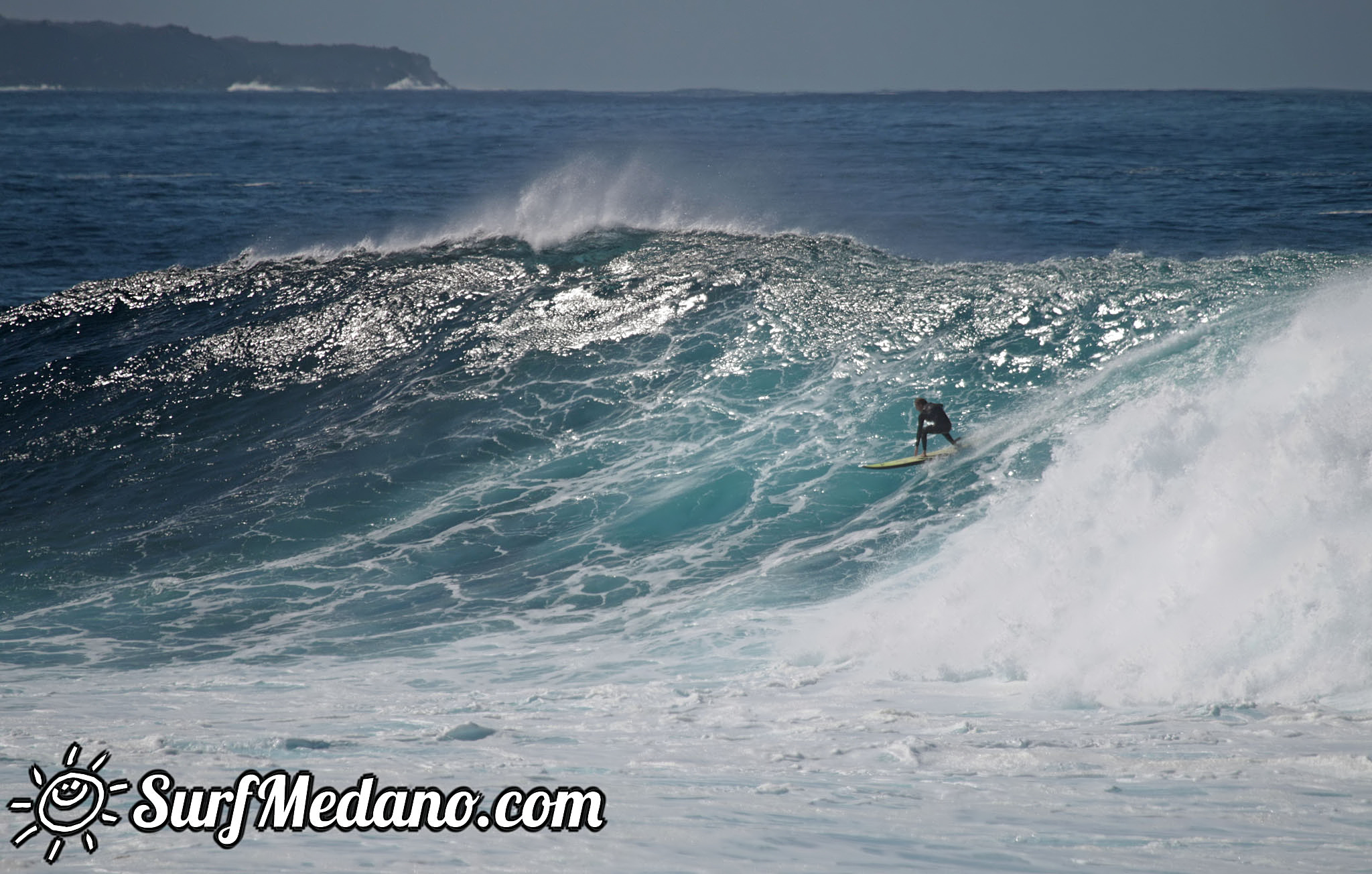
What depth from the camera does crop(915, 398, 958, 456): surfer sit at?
1146cm

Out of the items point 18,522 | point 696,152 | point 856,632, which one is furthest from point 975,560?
point 696,152

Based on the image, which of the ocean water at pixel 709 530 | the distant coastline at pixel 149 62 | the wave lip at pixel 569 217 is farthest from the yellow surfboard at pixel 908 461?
the distant coastline at pixel 149 62

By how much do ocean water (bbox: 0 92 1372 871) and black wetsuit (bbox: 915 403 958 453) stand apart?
18.1 inches

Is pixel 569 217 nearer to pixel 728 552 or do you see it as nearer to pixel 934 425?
pixel 934 425

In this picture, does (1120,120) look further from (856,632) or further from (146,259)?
(856,632)

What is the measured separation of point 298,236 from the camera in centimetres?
2352

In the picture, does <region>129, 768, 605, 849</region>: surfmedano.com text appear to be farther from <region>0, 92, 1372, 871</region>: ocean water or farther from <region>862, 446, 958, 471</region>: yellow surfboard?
<region>862, 446, 958, 471</region>: yellow surfboard

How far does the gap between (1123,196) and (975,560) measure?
22.6 m

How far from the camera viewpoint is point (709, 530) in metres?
10.8

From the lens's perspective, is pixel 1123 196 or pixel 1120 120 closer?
pixel 1123 196

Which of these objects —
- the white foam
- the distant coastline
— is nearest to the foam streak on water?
the white foam

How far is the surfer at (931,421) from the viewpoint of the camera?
451 inches

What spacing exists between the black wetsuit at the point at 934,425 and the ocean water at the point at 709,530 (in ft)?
1.51

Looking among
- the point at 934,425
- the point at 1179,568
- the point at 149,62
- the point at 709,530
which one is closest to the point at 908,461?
the point at 934,425
